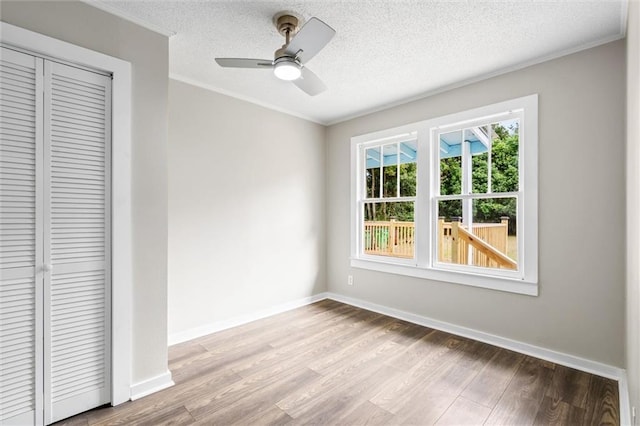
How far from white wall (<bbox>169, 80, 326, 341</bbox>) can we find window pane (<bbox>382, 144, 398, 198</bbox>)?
0.97 meters

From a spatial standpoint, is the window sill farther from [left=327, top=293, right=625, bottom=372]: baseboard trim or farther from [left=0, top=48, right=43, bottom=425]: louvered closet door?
[left=0, top=48, right=43, bottom=425]: louvered closet door

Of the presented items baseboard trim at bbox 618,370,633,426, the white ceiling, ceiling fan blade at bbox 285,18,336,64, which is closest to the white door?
the white ceiling

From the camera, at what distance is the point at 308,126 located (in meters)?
4.37

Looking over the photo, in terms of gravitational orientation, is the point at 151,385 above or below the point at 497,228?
below

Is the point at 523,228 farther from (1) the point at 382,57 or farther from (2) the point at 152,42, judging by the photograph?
(2) the point at 152,42

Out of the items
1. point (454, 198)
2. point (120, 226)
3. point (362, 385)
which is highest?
point (454, 198)

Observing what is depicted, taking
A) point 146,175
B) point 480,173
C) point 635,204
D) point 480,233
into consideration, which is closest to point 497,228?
point 480,233

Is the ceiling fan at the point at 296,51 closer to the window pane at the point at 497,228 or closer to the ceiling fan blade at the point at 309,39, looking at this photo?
the ceiling fan blade at the point at 309,39

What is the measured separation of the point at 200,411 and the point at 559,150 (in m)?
3.39

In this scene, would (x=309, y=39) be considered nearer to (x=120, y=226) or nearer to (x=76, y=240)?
(x=120, y=226)

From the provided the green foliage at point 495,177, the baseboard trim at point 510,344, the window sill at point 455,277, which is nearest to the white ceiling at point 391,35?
the green foliage at point 495,177

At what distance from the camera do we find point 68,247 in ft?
6.30

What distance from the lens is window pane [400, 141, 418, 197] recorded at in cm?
376

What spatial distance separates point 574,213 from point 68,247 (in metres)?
3.71
